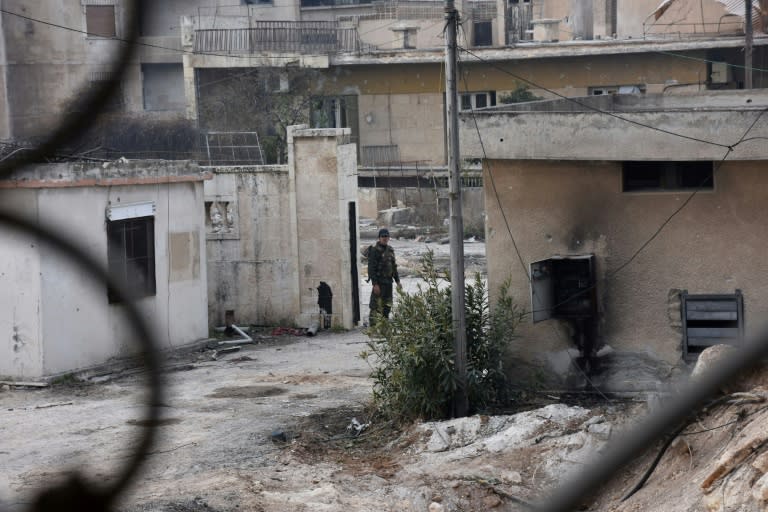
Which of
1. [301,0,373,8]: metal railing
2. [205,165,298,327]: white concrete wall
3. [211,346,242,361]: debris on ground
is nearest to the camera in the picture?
[211,346,242,361]: debris on ground

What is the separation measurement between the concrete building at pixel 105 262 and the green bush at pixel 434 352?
225cm

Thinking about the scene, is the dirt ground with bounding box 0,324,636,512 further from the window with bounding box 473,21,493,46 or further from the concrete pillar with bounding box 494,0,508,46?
the window with bounding box 473,21,493,46

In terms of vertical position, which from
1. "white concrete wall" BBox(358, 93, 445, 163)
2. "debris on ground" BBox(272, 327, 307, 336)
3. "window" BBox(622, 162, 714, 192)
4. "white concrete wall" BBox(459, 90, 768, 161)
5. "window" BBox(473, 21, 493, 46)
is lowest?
"debris on ground" BBox(272, 327, 307, 336)

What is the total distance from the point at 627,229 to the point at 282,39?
60.6 ft

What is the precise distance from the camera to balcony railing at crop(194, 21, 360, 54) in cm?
2389

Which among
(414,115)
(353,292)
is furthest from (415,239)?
(353,292)

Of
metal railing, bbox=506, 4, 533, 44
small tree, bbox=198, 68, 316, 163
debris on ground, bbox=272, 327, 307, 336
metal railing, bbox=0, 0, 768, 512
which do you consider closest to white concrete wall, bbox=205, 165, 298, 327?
debris on ground, bbox=272, 327, 307, 336

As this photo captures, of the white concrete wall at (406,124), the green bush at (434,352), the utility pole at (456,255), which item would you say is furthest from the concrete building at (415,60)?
the utility pole at (456,255)

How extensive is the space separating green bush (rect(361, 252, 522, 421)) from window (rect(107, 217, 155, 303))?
3.62 meters

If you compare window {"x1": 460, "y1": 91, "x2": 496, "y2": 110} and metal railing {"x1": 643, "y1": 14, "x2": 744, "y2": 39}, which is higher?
metal railing {"x1": 643, "y1": 14, "x2": 744, "y2": 39}

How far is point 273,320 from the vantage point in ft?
43.2

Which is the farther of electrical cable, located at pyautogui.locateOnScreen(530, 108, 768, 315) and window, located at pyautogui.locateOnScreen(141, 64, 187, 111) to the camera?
window, located at pyautogui.locateOnScreen(141, 64, 187, 111)

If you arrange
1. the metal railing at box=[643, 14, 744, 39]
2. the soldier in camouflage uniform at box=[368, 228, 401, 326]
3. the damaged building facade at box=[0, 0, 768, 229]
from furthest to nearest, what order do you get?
the metal railing at box=[643, 14, 744, 39]
the damaged building facade at box=[0, 0, 768, 229]
the soldier in camouflage uniform at box=[368, 228, 401, 326]

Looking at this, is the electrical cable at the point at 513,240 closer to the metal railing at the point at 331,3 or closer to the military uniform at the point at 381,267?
the military uniform at the point at 381,267
